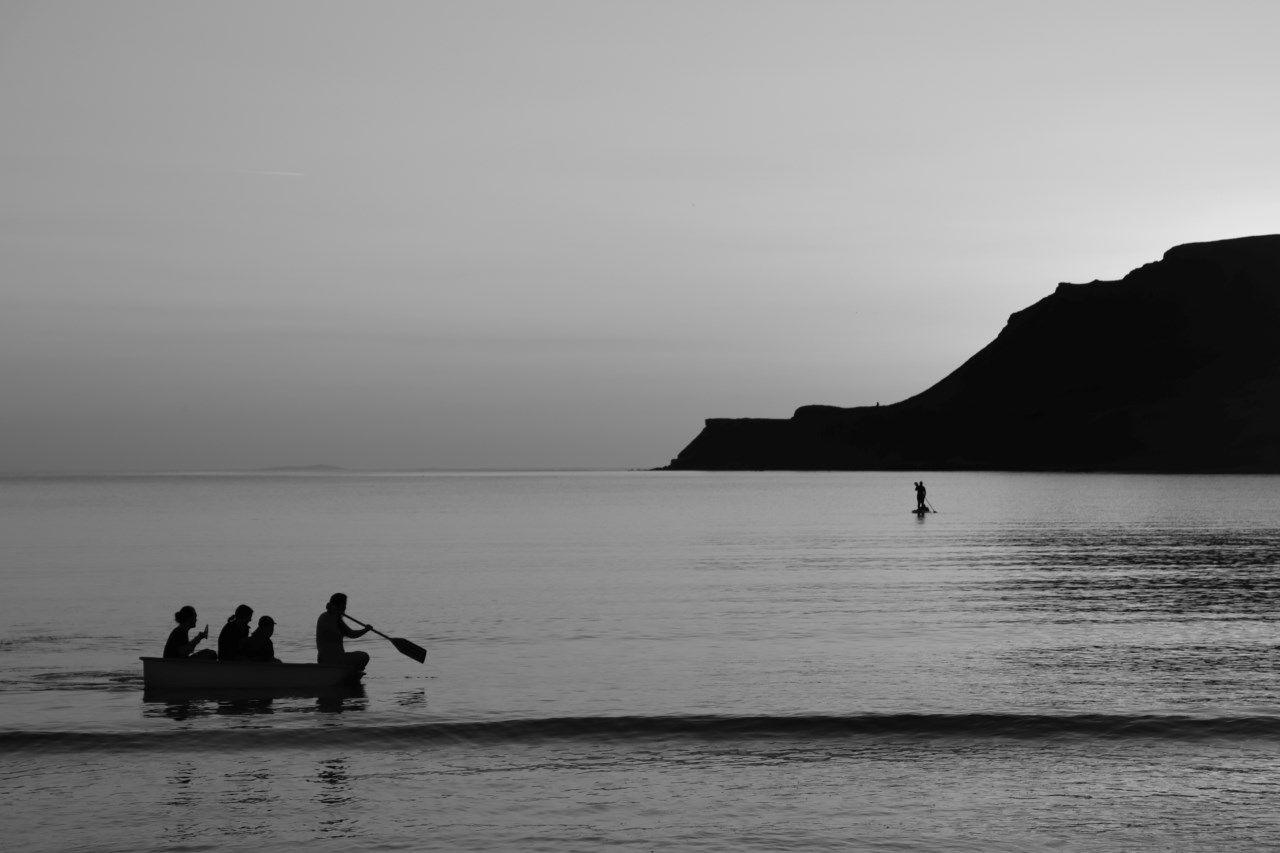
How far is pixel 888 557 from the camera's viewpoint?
64500 mm

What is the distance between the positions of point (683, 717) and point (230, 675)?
9814mm

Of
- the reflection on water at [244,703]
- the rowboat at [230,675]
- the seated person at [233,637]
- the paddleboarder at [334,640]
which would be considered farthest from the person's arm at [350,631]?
the seated person at [233,637]

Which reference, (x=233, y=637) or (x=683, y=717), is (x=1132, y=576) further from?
(x=233, y=637)

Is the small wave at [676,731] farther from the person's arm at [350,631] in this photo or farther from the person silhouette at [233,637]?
the person's arm at [350,631]

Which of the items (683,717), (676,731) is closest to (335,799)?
(676,731)

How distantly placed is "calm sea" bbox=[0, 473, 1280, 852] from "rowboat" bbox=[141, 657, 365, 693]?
1.52ft

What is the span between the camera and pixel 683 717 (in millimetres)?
23250

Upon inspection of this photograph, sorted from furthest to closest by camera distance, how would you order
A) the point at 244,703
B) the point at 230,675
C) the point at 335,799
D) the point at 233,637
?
1. the point at 233,637
2. the point at 230,675
3. the point at 244,703
4. the point at 335,799

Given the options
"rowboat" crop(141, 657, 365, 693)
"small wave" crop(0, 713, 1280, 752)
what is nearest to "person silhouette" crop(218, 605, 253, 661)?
"rowboat" crop(141, 657, 365, 693)

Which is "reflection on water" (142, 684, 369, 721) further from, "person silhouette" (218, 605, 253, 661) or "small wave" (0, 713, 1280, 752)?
"small wave" (0, 713, 1280, 752)

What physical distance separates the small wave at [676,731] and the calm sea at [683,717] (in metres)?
0.08

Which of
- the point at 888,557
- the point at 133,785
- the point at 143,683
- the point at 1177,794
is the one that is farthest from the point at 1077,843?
the point at 888,557

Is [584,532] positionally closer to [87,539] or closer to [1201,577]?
[87,539]

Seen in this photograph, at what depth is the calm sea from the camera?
53.8 ft
